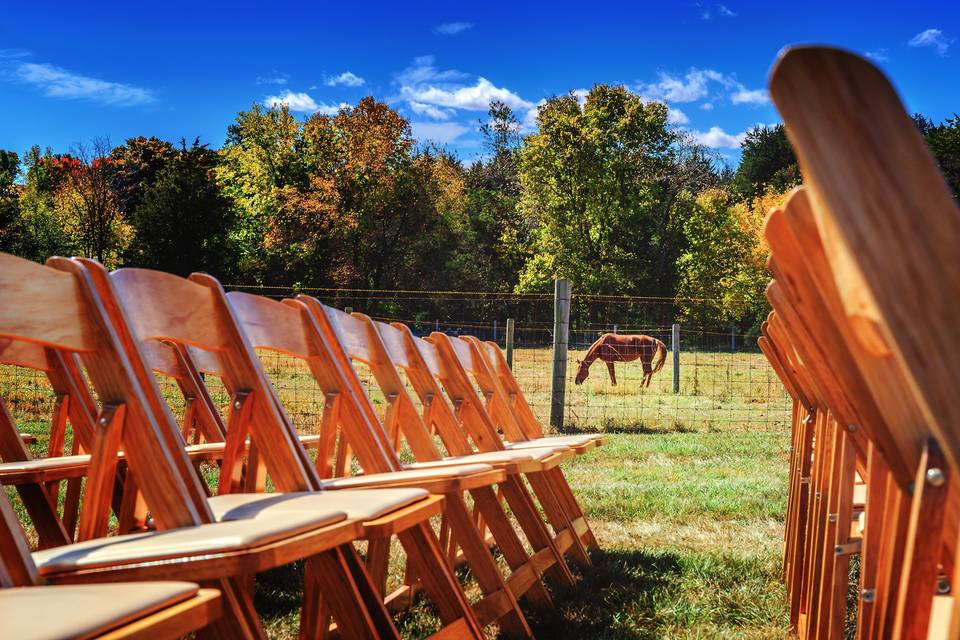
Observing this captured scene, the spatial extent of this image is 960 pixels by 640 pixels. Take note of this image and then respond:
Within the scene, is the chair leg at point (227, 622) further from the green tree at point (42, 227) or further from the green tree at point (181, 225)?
the green tree at point (181, 225)

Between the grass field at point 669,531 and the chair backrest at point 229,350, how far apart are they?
3.25 feet

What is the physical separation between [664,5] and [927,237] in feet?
357

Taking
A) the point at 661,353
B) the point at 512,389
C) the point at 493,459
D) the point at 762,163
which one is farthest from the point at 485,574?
the point at 762,163

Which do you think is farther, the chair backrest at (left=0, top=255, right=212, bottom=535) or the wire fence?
the wire fence

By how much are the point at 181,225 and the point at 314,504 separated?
34575 mm

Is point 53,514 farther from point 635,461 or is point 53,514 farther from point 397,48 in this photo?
point 397,48

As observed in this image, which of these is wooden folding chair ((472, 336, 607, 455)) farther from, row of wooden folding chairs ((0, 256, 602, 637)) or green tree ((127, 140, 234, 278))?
green tree ((127, 140, 234, 278))

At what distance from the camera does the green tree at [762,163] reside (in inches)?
2060

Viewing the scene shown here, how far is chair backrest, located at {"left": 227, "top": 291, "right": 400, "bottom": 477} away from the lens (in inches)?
125

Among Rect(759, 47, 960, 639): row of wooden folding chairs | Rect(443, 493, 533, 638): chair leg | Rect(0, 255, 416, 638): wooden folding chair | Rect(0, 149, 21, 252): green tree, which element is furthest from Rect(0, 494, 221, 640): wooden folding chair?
Rect(0, 149, 21, 252): green tree

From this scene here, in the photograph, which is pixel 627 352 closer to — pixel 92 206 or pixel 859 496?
pixel 859 496

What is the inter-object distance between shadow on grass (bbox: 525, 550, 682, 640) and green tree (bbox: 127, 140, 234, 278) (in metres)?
31.3

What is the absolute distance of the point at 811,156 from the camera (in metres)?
0.68

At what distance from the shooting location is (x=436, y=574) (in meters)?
2.43
